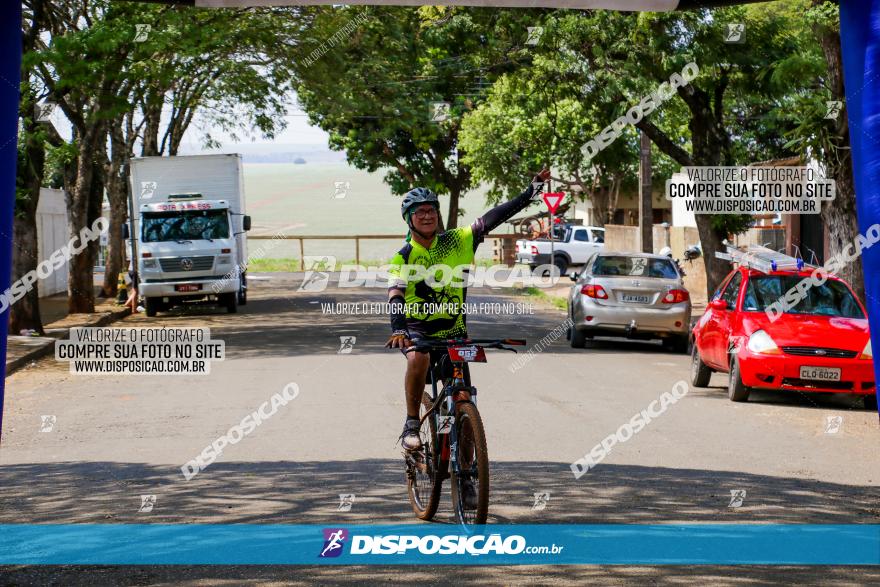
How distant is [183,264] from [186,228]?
1.12 m

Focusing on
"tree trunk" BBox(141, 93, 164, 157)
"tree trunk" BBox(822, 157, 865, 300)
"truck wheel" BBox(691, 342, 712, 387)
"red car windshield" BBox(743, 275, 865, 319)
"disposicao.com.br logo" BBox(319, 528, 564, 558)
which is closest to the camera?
"disposicao.com.br logo" BBox(319, 528, 564, 558)

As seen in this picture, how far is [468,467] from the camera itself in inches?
297

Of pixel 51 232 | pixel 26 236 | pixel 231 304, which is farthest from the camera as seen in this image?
pixel 51 232

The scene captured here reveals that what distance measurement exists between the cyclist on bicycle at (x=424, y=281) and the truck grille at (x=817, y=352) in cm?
712

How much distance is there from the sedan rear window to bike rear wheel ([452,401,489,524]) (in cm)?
1454

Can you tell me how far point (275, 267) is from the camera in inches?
2479

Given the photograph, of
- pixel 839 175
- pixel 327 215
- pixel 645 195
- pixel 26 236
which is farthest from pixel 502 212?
pixel 327 215

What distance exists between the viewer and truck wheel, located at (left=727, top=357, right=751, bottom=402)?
1473 centimetres

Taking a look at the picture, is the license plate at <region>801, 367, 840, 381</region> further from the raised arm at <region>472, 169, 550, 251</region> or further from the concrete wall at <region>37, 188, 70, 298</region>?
the concrete wall at <region>37, 188, 70, 298</region>

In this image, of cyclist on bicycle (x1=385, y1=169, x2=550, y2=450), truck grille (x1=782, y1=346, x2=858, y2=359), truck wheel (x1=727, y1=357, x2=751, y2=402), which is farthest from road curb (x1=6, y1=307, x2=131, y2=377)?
cyclist on bicycle (x1=385, y1=169, x2=550, y2=450)

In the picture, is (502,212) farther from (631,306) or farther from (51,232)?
(51,232)

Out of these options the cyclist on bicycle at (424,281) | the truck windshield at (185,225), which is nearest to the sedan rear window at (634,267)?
the truck windshield at (185,225)

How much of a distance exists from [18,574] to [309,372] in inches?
442

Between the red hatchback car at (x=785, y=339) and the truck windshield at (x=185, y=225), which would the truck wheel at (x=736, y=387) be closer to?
the red hatchback car at (x=785, y=339)
